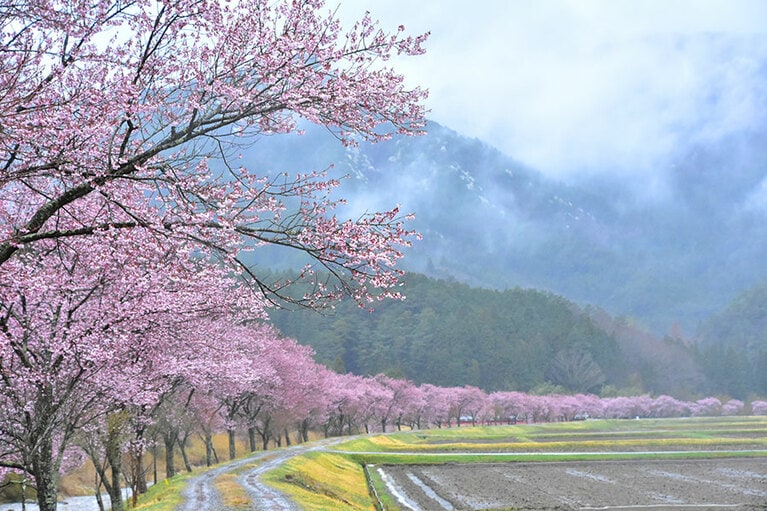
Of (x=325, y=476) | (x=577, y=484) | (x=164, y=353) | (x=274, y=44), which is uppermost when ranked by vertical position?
(x=274, y=44)

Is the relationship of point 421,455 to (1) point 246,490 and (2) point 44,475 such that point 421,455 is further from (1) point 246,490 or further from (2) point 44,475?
(2) point 44,475

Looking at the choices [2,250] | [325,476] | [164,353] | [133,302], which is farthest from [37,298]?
[325,476]

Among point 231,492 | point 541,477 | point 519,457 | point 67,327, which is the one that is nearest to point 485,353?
point 519,457

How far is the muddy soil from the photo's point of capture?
32.9 metres

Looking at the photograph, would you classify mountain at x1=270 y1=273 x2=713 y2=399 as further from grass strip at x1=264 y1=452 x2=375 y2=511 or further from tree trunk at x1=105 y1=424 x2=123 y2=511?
tree trunk at x1=105 y1=424 x2=123 y2=511

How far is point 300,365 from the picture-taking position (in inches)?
2685

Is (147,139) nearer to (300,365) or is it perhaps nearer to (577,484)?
(577,484)

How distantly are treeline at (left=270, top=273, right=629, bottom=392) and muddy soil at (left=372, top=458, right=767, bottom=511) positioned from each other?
10584 cm

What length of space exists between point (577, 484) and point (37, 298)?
114 ft

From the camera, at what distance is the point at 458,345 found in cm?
17538

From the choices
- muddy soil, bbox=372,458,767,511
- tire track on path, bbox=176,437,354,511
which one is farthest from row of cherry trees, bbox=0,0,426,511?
muddy soil, bbox=372,458,767,511

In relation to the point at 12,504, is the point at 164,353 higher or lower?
higher

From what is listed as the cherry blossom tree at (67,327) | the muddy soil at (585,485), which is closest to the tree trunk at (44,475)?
the cherry blossom tree at (67,327)

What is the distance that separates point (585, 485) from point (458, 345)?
135743 mm
